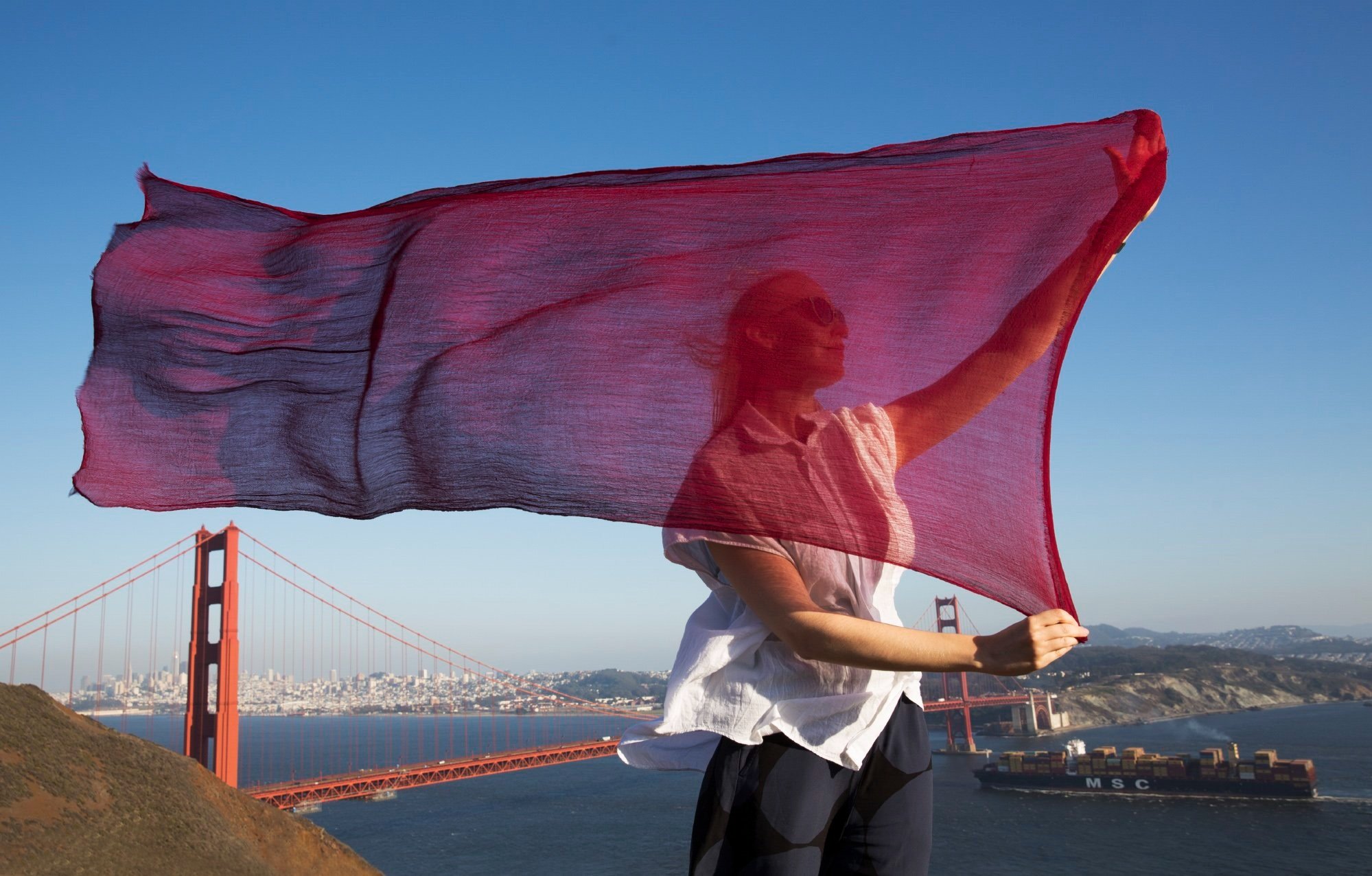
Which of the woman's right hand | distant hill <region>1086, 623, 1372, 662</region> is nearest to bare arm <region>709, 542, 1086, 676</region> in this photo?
the woman's right hand

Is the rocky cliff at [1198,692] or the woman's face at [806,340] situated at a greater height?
the woman's face at [806,340]

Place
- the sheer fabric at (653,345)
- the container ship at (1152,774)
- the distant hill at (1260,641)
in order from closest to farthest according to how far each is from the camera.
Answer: the sheer fabric at (653,345)
the container ship at (1152,774)
the distant hill at (1260,641)

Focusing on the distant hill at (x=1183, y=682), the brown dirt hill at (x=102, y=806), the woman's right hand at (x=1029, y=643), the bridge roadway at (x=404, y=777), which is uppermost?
the woman's right hand at (x=1029, y=643)

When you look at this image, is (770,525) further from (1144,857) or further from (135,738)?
(1144,857)

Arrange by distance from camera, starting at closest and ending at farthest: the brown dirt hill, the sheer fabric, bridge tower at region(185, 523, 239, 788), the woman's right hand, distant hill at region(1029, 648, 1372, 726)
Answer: the woman's right hand < the sheer fabric < the brown dirt hill < bridge tower at region(185, 523, 239, 788) < distant hill at region(1029, 648, 1372, 726)

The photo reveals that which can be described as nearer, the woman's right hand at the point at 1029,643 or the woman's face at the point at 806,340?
the woman's right hand at the point at 1029,643

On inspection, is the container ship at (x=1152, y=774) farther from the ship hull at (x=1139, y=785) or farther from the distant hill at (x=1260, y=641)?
the distant hill at (x=1260, y=641)

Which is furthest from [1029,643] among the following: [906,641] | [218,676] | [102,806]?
[218,676]

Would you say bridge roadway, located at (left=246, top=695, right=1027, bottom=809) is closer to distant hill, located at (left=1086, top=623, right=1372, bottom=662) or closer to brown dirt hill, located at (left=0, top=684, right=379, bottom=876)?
brown dirt hill, located at (left=0, top=684, right=379, bottom=876)

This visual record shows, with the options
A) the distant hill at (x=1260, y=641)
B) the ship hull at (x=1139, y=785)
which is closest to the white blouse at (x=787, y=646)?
the ship hull at (x=1139, y=785)
